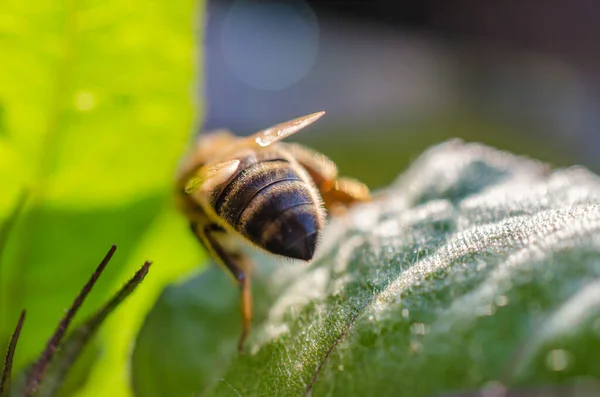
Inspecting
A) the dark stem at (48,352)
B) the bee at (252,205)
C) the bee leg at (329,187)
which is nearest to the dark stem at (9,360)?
the dark stem at (48,352)

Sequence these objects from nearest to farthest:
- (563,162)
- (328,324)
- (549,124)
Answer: (328,324) < (563,162) < (549,124)

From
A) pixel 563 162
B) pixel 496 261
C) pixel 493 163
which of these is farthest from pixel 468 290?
pixel 563 162

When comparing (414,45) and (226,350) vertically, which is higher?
(226,350)

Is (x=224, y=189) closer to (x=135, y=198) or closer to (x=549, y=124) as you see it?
(x=135, y=198)

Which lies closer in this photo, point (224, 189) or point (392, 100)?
point (224, 189)

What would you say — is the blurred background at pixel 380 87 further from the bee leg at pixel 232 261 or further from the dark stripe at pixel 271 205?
the dark stripe at pixel 271 205

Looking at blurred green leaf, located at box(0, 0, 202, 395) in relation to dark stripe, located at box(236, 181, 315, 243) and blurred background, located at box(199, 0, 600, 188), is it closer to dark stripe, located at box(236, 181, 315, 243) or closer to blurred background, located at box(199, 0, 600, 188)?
dark stripe, located at box(236, 181, 315, 243)

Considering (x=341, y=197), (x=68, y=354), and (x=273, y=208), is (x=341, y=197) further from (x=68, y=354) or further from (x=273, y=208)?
(x=68, y=354)

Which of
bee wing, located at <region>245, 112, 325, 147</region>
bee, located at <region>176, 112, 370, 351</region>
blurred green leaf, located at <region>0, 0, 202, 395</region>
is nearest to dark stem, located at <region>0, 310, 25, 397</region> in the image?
blurred green leaf, located at <region>0, 0, 202, 395</region>
